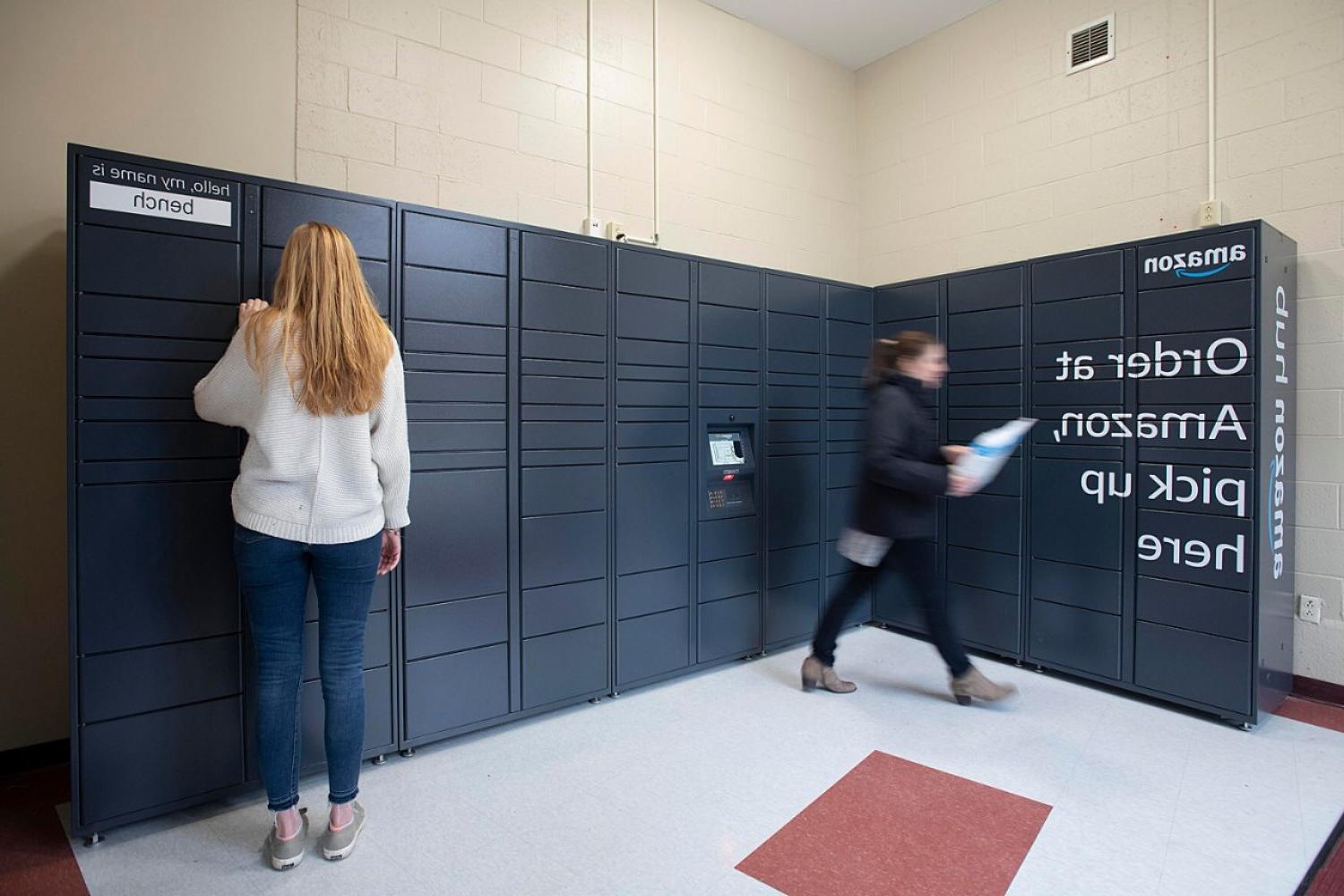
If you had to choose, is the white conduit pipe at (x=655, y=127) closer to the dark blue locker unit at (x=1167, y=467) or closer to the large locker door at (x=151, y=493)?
the dark blue locker unit at (x=1167, y=467)

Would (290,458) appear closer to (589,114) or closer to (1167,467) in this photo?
(589,114)

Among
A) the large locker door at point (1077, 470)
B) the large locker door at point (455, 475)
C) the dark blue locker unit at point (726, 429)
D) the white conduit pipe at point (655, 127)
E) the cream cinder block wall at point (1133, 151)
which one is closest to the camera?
the large locker door at point (455, 475)

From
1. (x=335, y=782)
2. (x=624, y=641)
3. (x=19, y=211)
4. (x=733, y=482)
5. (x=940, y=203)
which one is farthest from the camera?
(x=940, y=203)

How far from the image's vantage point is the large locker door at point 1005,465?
3168 mm

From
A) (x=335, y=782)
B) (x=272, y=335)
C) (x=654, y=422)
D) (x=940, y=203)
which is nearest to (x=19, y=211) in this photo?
(x=272, y=335)

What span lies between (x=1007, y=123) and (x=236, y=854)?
14.8 ft

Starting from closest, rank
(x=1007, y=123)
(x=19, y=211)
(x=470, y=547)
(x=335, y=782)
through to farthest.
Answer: (x=335, y=782)
(x=19, y=211)
(x=470, y=547)
(x=1007, y=123)

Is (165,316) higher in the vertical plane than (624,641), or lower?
higher

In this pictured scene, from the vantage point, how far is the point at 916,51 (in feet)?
13.5

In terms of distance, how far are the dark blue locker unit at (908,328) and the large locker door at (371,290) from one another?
233 centimetres

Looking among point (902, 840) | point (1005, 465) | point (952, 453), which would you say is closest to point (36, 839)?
point (902, 840)

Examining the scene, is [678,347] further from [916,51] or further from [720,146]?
[916,51]

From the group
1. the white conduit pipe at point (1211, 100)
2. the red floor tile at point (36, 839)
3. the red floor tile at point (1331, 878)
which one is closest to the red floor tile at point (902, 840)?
the red floor tile at point (1331, 878)

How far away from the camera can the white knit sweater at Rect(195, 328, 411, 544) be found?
169 centimetres
